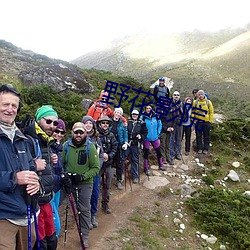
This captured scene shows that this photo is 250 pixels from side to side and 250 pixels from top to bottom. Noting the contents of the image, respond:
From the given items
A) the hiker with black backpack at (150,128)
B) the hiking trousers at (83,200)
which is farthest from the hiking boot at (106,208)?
the hiker with black backpack at (150,128)

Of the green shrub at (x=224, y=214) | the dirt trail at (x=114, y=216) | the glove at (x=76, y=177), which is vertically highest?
the glove at (x=76, y=177)

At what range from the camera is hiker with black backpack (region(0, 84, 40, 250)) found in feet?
9.95

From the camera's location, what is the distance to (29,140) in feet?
11.6

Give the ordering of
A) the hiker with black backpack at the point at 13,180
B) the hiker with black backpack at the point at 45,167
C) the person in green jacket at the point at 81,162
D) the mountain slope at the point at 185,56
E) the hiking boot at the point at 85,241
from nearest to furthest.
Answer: the hiker with black backpack at the point at 13,180, the hiker with black backpack at the point at 45,167, the person in green jacket at the point at 81,162, the hiking boot at the point at 85,241, the mountain slope at the point at 185,56

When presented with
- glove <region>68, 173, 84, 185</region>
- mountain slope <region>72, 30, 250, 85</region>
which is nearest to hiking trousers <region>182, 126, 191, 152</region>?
glove <region>68, 173, 84, 185</region>

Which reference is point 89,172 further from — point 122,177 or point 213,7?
point 213,7

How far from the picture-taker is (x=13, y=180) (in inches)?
118

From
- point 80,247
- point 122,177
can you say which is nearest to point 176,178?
Result: point 122,177

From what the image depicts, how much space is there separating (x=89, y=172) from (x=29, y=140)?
6.71ft

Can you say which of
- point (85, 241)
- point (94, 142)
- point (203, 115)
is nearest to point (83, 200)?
point (85, 241)

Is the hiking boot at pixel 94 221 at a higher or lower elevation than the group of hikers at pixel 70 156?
lower

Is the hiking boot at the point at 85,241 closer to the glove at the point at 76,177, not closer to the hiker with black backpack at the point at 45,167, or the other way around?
the glove at the point at 76,177

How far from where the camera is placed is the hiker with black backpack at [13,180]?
3.03 m

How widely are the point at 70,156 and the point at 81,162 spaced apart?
23 centimetres
